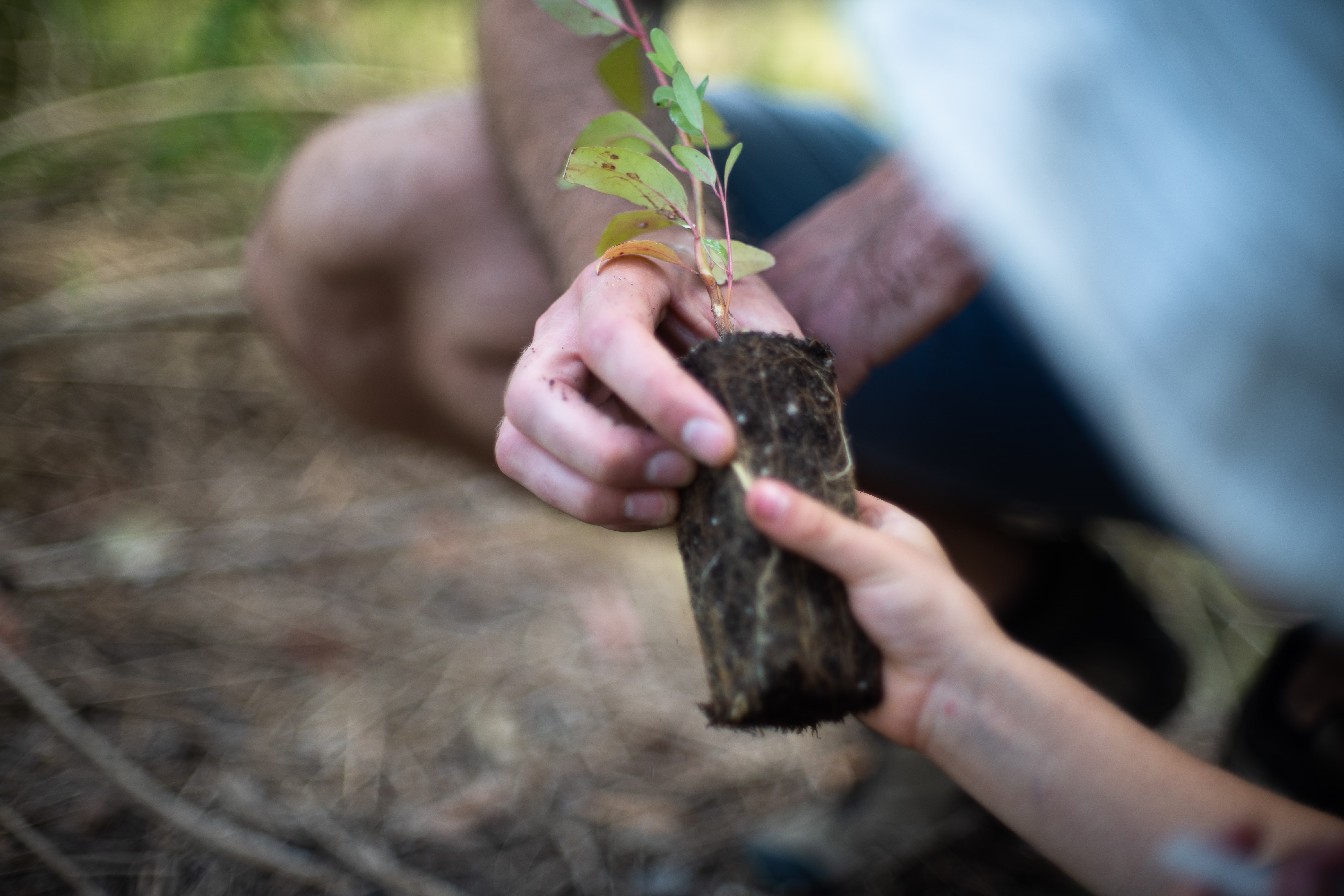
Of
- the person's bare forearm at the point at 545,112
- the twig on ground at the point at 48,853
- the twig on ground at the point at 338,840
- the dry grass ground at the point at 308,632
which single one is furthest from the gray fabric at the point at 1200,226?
the twig on ground at the point at 48,853

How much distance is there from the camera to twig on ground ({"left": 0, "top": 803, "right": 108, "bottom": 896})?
130cm

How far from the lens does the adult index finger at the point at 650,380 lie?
2.47 feet

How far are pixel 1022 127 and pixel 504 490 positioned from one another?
6.39 feet

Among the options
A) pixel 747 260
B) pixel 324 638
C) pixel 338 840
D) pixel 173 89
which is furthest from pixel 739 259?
pixel 173 89

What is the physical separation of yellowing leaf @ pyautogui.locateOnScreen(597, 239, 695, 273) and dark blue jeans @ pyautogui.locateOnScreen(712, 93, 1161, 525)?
0.55 metres

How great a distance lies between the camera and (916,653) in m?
0.78

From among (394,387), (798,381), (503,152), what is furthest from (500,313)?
(798,381)

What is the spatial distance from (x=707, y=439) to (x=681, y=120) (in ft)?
1.51

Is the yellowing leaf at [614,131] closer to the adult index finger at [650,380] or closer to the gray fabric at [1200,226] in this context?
the adult index finger at [650,380]

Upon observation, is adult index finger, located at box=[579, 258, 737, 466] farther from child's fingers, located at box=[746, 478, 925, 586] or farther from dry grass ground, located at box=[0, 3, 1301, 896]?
dry grass ground, located at box=[0, 3, 1301, 896]

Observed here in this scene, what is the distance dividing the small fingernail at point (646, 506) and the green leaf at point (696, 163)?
38 centimetres

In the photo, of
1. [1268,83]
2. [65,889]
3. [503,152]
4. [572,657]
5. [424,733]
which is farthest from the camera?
[572,657]

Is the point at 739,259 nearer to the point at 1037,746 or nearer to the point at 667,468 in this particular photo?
the point at 667,468

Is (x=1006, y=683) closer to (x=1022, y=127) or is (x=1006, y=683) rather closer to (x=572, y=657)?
(x=1022, y=127)
